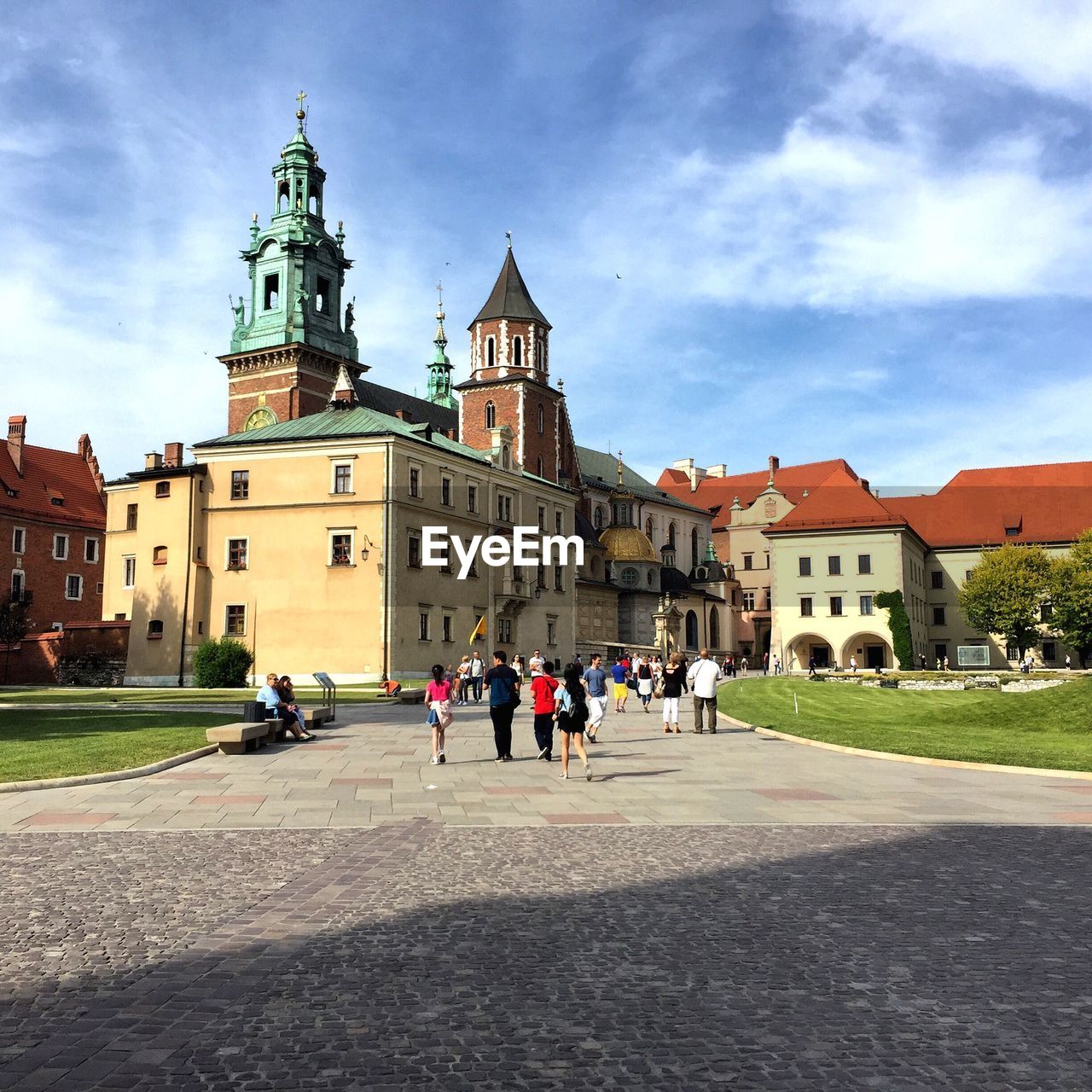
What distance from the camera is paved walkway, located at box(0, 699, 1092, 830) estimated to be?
12273 mm

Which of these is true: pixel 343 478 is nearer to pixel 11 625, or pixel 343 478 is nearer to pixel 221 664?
pixel 221 664

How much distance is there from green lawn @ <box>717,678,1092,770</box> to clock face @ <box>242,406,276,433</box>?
43998 mm

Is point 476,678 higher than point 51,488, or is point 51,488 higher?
point 51,488

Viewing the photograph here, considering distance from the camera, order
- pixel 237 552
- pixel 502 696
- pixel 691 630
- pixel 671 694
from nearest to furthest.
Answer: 1. pixel 502 696
2. pixel 671 694
3. pixel 237 552
4. pixel 691 630

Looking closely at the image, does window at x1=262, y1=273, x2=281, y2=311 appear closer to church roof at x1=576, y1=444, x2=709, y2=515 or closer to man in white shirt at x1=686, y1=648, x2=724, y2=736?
church roof at x1=576, y1=444, x2=709, y2=515

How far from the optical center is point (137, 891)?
8.38 metres

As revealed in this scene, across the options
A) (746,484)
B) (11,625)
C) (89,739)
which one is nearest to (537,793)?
(89,739)

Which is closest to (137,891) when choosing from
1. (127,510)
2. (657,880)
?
(657,880)

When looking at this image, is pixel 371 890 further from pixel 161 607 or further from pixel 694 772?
pixel 161 607

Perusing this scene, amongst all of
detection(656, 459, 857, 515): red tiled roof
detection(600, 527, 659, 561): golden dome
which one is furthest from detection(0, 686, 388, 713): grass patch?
detection(656, 459, 857, 515): red tiled roof

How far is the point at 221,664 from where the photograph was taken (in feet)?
147

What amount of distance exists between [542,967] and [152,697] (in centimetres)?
3367

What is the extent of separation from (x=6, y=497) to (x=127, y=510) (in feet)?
54.6

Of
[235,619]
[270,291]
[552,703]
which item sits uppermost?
[270,291]
